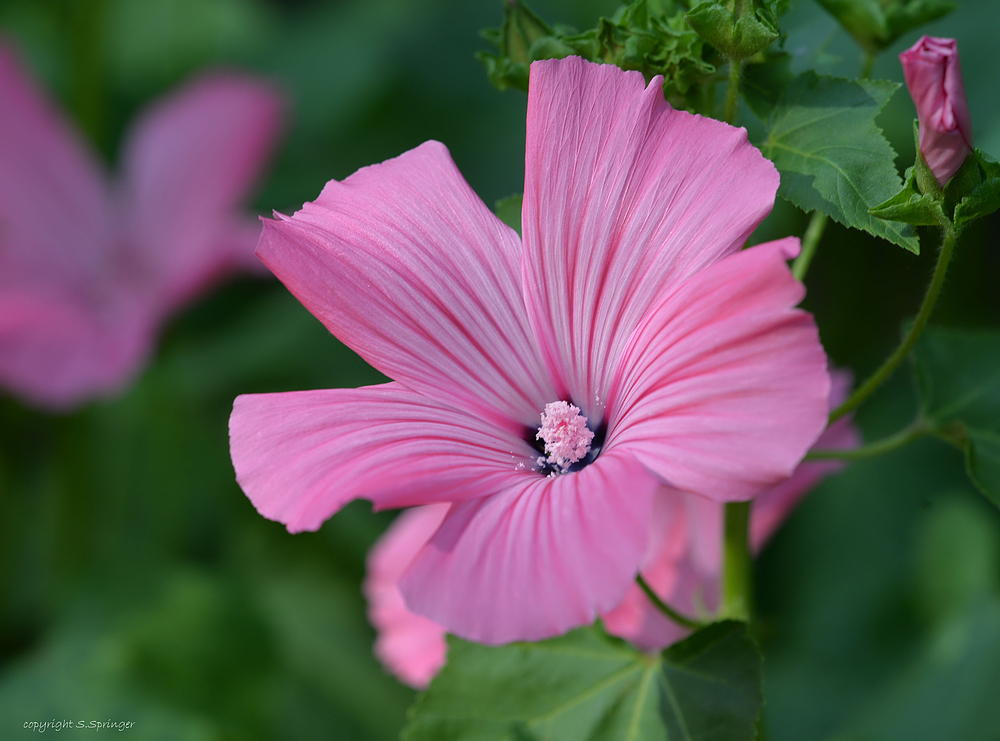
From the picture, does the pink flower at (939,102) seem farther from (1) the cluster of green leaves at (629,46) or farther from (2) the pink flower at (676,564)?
(2) the pink flower at (676,564)

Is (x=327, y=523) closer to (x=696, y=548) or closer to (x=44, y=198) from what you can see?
(x=44, y=198)

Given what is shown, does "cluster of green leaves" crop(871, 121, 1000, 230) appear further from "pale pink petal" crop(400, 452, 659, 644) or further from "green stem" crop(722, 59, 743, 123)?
"pale pink petal" crop(400, 452, 659, 644)

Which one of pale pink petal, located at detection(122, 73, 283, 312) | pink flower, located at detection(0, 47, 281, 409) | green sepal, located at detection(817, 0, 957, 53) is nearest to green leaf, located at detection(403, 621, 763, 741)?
green sepal, located at detection(817, 0, 957, 53)

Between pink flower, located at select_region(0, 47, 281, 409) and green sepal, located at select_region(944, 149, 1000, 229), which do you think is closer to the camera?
green sepal, located at select_region(944, 149, 1000, 229)

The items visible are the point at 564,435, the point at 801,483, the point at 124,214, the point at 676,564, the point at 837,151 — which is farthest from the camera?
the point at 124,214

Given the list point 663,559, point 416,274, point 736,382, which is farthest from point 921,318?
point 663,559

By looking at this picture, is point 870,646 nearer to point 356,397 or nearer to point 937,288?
point 937,288

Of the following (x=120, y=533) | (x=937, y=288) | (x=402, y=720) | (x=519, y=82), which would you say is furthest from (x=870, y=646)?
(x=120, y=533)
